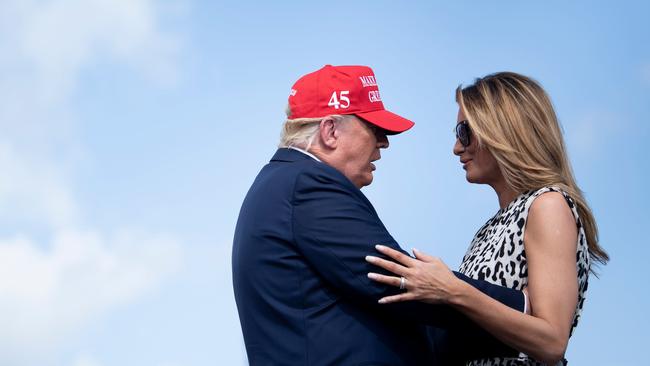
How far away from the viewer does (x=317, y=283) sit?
403 cm

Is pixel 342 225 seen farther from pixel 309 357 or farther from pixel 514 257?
pixel 514 257

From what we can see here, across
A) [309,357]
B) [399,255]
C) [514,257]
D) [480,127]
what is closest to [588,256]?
[514,257]

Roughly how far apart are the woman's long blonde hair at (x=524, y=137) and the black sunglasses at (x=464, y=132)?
0.07 m

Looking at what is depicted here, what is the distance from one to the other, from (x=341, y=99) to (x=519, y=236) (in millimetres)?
1161

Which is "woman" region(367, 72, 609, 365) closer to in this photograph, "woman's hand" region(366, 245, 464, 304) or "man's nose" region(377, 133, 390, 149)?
"woman's hand" region(366, 245, 464, 304)

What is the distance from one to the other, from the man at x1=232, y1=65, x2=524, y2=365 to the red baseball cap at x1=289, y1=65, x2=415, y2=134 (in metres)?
0.29

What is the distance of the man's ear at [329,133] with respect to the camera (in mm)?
4520

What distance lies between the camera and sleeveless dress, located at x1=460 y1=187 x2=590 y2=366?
453 cm

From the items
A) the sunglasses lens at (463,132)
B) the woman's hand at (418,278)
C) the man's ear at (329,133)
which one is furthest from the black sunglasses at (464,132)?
the woman's hand at (418,278)

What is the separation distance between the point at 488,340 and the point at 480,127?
1.19 meters

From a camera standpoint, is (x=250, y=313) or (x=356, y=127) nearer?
(x=250, y=313)

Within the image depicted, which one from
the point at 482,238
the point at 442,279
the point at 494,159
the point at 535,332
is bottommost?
the point at 535,332

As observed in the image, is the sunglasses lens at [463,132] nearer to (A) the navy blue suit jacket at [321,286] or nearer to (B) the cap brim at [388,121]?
(B) the cap brim at [388,121]

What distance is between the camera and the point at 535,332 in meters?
4.26
